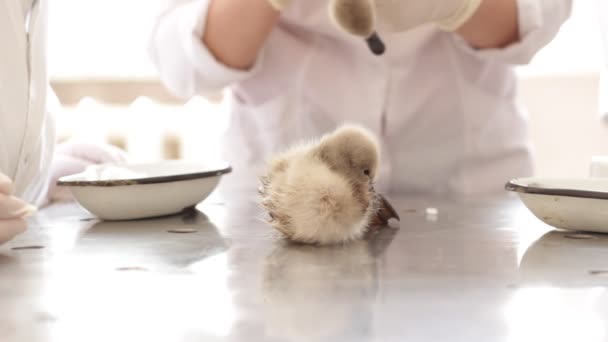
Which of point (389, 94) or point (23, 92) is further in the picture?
point (389, 94)

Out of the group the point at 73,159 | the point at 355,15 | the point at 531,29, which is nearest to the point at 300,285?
the point at 355,15

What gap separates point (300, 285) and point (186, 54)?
2.00 feet

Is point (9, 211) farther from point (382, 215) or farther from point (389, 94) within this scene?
point (389, 94)

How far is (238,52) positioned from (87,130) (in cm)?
127

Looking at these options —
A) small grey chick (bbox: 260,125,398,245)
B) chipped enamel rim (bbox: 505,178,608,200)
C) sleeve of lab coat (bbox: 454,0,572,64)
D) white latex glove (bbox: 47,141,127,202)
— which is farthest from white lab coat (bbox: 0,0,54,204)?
sleeve of lab coat (bbox: 454,0,572,64)

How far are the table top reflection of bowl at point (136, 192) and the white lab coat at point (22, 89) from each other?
0.04 m

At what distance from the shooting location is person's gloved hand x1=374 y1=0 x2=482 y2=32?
0.61 metres

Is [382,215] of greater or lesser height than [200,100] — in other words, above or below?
below

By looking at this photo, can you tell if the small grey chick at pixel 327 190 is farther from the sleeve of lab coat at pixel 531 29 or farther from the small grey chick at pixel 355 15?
the sleeve of lab coat at pixel 531 29

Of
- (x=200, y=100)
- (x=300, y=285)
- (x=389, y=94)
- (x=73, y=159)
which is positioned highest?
(x=200, y=100)

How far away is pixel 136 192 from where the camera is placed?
539 millimetres

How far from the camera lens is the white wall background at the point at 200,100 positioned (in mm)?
1838

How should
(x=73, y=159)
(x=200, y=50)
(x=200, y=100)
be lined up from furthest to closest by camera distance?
(x=200, y=100), (x=200, y=50), (x=73, y=159)

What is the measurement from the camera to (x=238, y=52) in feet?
2.79
